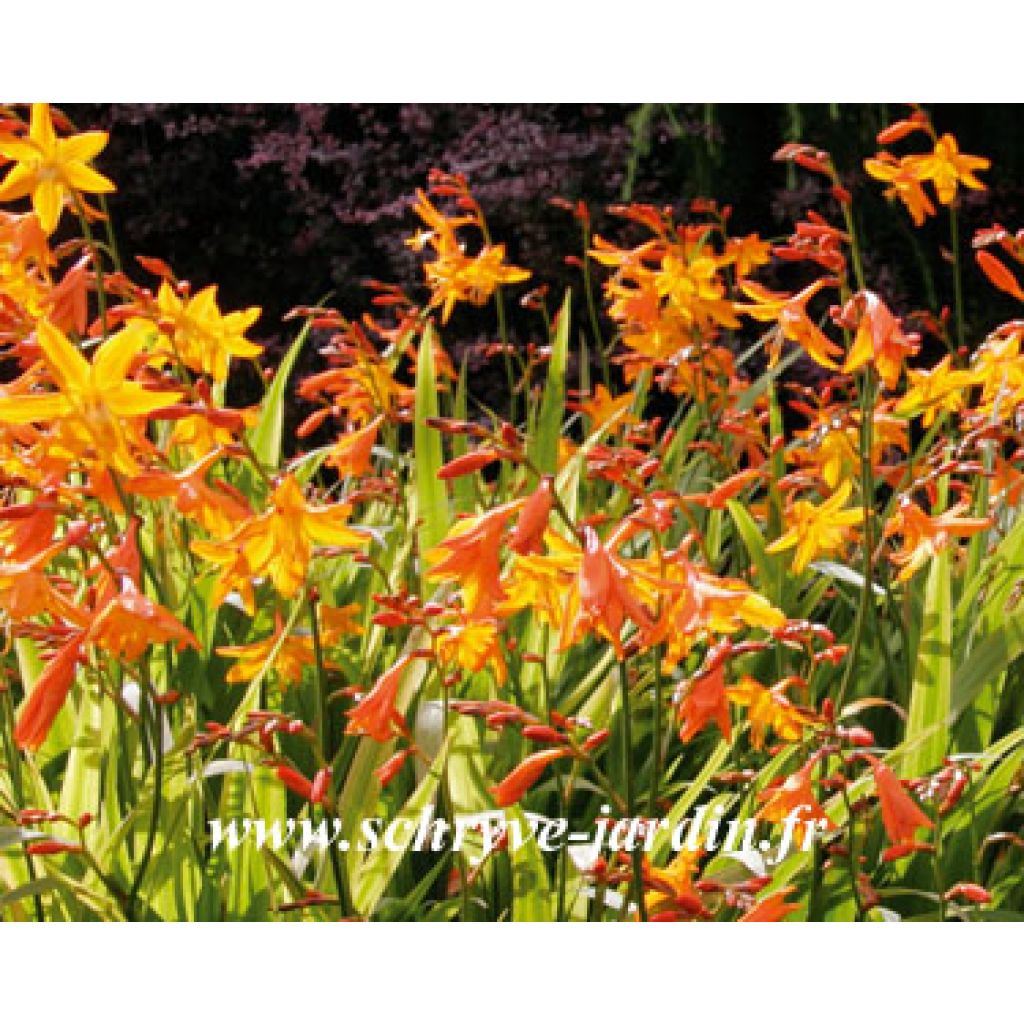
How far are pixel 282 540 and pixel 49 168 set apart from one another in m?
0.53

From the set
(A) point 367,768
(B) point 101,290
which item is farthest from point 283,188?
(A) point 367,768

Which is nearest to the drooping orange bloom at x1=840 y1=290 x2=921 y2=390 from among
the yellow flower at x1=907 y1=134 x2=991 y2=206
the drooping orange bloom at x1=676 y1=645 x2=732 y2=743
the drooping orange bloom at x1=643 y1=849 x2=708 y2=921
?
the drooping orange bloom at x1=676 y1=645 x2=732 y2=743

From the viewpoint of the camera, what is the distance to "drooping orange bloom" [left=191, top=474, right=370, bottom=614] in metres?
1.41

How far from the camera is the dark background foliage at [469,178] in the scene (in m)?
3.67

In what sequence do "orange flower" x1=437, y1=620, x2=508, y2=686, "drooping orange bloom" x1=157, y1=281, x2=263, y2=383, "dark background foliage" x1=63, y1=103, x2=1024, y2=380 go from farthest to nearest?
"dark background foliage" x1=63, y1=103, x2=1024, y2=380, "drooping orange bloom" x1=157, y1=281, x2=263, y2=383, "orange flower" x1=437, y1=620, x2=508, y2=686

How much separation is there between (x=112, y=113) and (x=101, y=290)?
209cm

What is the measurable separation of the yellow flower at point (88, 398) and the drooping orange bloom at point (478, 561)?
0.82ft

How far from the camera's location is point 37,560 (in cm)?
125

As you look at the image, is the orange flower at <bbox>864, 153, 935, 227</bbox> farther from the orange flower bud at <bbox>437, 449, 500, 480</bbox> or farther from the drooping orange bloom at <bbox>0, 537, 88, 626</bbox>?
the drooping orange bloom at <bbox>0, 537, 88, 626</bbox>

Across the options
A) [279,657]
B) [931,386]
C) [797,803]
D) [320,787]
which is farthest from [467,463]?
[931,386]

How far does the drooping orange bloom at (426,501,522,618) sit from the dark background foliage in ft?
8.28

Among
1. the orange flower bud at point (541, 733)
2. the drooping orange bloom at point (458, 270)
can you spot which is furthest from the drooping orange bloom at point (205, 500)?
the drooping orange bloom at point (458, 270)

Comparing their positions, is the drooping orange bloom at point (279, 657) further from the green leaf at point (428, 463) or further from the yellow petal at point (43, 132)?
the yellow petal at point (43, 132)

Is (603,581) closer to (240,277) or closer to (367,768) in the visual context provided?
(367,768)
